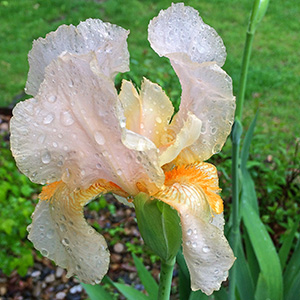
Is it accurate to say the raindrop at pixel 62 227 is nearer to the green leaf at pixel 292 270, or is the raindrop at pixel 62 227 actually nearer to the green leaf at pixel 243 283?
→ the green leaf at pixel 243 283

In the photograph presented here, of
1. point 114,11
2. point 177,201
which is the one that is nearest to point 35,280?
point 177,201

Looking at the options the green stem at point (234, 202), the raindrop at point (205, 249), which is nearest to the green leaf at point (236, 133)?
the green stem at point (234, 202)

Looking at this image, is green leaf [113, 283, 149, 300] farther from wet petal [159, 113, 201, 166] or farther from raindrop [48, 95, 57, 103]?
raindrop [48, 95, 57, 103]

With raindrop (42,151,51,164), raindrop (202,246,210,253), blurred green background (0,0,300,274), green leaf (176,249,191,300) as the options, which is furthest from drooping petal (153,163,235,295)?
blurred green background (0,0,300,274)

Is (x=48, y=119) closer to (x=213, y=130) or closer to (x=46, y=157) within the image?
(x=46, y=157)

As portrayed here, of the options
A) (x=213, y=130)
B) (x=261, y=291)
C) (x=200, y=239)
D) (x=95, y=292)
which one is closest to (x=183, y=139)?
(x=213, y=130)
